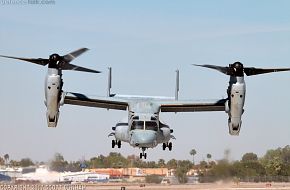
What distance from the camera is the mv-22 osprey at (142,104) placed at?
3072 centimetres

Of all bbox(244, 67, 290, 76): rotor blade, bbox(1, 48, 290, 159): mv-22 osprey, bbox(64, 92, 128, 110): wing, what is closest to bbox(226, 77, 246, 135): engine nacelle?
bbox(1, 48, 290, 159): mv-22 osprey

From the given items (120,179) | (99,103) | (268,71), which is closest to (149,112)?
(99,103)

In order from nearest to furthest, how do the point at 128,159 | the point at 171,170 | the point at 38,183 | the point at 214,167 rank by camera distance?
1. the point at 214,167
2. the point at 38,183
3. the point at 171,170
4. the point at 128,159

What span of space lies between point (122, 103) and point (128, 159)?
3208 cm

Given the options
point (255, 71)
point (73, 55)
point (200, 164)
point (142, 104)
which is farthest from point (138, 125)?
point (200, 164)

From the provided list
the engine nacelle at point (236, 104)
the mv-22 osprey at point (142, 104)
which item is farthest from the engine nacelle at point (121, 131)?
the engine nacelle at point (236, 104)

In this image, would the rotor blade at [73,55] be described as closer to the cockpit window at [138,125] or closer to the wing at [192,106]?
the cockpit window at [138,125]

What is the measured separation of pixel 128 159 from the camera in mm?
67938

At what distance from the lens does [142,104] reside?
113 ft

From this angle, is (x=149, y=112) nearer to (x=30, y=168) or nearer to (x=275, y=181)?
(x=30, y=168)

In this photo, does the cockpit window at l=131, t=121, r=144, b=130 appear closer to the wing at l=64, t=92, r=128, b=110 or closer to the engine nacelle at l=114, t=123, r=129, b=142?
the engine nacelle at l=114, t=123, r=129, b=142

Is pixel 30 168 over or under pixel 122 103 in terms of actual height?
under

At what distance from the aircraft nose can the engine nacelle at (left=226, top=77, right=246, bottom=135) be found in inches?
168

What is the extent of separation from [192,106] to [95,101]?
238 inches
